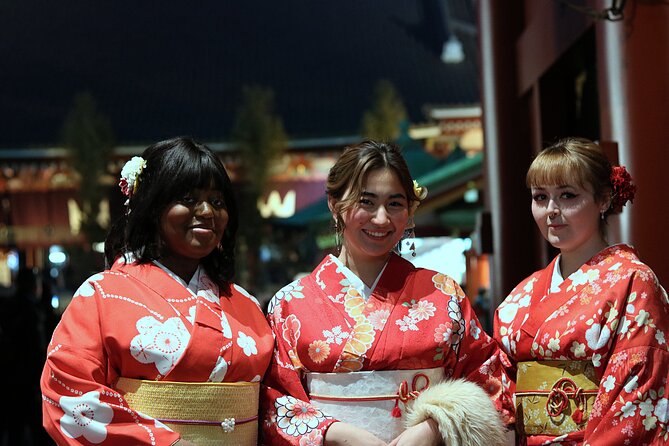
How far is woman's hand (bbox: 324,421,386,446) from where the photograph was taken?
2307 millimetres

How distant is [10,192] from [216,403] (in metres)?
20.1

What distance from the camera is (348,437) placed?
231 cm

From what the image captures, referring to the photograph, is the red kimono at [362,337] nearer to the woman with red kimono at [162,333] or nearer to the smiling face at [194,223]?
the woman with red kimono at [162,333]

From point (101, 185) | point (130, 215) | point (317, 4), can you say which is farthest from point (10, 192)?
point (130, 215)

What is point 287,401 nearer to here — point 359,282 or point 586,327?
point 359,282

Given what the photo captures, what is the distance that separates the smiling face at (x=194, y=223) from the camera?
2379 mm

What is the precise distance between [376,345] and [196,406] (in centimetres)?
54

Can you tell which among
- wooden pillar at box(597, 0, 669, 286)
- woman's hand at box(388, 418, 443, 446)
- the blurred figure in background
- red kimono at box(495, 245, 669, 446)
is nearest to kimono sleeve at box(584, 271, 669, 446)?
red kimono at box(495, 245, 669, 446)

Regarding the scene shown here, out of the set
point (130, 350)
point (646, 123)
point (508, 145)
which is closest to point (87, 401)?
point (130, 350)

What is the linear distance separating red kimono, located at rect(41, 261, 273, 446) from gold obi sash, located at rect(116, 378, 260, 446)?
25 mm

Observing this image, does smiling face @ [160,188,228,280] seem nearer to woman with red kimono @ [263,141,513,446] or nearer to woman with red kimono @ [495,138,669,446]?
woman with red kimono @ [263,141,513,446]

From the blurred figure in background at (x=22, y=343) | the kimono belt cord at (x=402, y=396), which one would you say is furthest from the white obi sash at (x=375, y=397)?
the blurred figure in background at (x=22, y=343)

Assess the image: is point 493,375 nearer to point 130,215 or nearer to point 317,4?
point 130,215

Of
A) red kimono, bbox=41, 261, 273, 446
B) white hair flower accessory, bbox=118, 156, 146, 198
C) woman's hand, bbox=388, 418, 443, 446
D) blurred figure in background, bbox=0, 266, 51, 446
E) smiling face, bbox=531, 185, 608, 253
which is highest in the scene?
white hair flower accessory, bbox=118, 156, 146, 198
